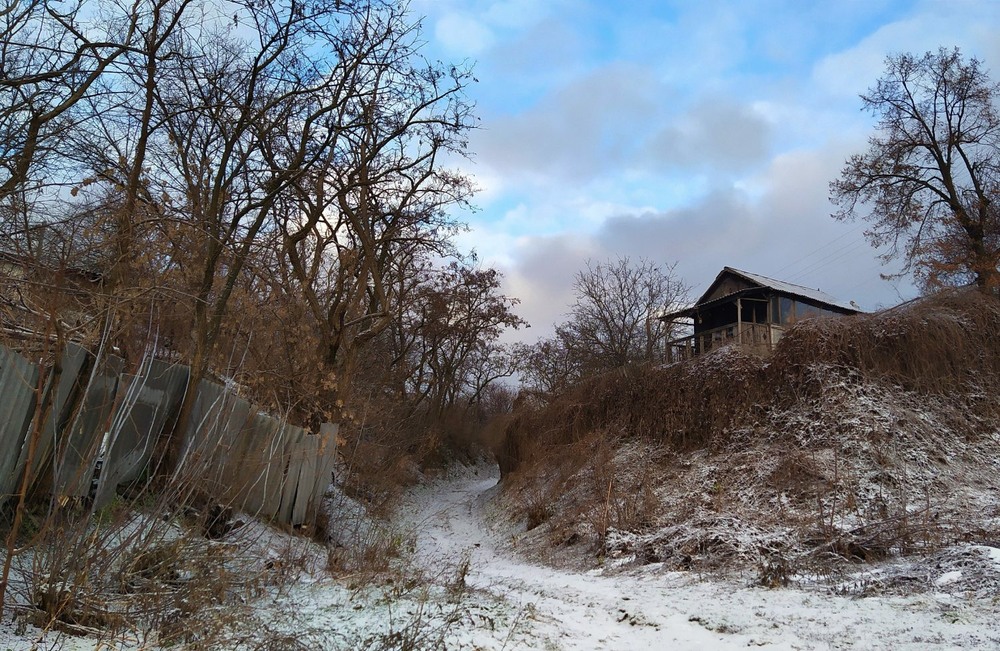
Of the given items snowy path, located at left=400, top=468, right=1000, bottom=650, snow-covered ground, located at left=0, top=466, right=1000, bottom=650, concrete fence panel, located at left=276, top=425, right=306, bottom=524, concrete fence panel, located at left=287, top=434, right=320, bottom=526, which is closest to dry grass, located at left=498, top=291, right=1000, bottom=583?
snowy path, located at left=400, top=468, right=1000, bottom=650

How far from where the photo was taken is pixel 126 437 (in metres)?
6.48

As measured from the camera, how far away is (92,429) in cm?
581

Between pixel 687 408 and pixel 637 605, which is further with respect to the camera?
pixel 687 408

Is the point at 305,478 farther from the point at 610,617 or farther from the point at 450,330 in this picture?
the point at 450,330

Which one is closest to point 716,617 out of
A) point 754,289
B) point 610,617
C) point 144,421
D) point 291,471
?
point 610,617

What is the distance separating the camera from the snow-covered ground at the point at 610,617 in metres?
4.93

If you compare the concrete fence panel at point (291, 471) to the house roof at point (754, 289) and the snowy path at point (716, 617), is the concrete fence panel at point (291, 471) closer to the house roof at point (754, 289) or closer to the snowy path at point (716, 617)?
the snowy path at point (716, 617)

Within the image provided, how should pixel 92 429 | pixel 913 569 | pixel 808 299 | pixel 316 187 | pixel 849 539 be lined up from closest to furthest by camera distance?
pixel 92 429 < pixel 913 569 < pixel 849 539 < pixel 316 187 < pixel 808 299

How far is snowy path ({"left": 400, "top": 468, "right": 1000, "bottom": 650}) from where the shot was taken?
5.38 m

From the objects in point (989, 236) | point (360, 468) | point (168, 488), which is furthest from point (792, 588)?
point (989, 236)

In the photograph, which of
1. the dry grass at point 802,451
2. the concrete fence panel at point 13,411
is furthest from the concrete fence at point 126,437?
the dry grass at point 802,451

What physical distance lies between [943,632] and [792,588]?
2.17 metres

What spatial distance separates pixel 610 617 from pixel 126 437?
17.8 feet

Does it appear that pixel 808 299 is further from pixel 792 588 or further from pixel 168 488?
pixel 168 488
